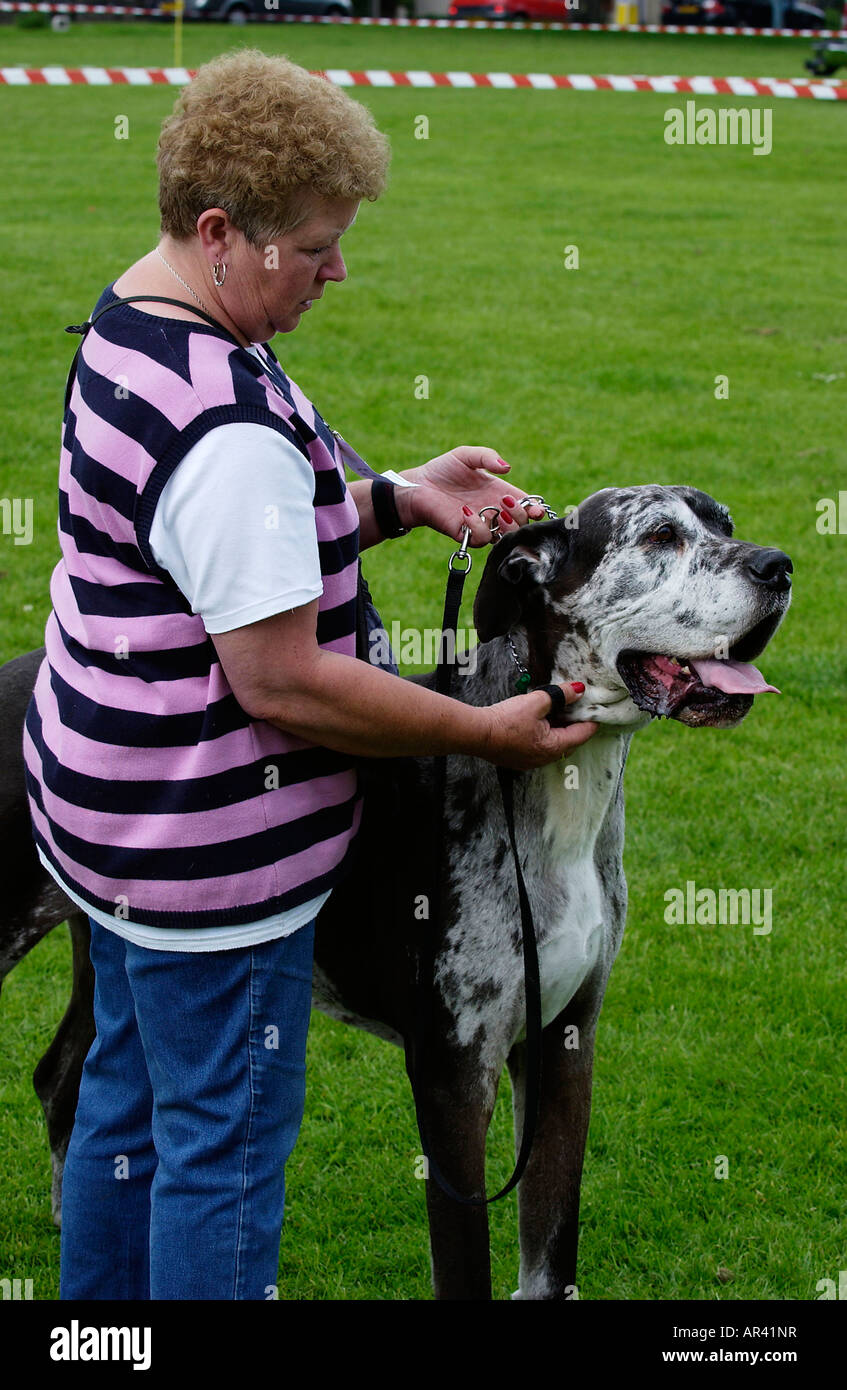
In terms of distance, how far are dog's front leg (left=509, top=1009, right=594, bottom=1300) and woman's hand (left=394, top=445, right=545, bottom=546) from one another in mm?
1073

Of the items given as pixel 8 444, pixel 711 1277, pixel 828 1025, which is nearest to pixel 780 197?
pixel 8 444

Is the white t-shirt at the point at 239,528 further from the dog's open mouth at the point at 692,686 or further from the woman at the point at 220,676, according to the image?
the dog's open mouth at the point at 692,686

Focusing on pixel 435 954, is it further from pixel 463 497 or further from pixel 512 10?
pixel 512 10

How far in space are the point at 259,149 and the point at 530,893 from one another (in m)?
1.49

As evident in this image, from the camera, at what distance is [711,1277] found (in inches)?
148

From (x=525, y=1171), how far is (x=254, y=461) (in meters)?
1.85

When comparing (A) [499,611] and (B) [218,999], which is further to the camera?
(A) [499,611]

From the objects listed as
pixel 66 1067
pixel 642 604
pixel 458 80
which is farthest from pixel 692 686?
pixel 458 80

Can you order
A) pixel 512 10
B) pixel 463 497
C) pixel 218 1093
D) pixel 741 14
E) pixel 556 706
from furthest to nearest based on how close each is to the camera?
1. pixel 741 14
2. pixel 512 10
3. pixel 463 497
4. pixel 556 706
5. pixel 218 1093

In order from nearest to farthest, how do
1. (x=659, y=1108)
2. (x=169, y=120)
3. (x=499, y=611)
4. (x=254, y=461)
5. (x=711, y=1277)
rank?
1. (x=254, y=461)
2. (x=169, y=120)
3. (x=499, y=611)
4. (x=711, y=1277)
5. (x=659, y=1108)

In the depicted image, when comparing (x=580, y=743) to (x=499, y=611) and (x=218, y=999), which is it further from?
(x=218, y=999)

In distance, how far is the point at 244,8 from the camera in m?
39.9

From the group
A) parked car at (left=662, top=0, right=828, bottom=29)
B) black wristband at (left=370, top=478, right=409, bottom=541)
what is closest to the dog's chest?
black wristband at (left=370, top=478, right=409, bottom=541)

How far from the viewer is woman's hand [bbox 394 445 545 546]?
3.15 metres
